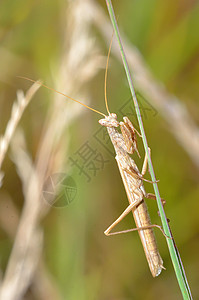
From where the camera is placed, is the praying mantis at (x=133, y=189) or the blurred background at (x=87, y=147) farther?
the blurred background at (x=87, y=147)

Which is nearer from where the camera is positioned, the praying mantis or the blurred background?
the praying mantis

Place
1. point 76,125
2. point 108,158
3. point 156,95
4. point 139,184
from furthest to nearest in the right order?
point 108,158 → point 76,125 → point 156,95 → point 139,184

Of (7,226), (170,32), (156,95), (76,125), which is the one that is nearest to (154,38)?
(170,32)

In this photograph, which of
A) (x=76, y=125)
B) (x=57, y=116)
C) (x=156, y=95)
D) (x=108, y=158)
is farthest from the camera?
(x=108, y=158)

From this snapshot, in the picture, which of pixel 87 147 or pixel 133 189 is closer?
pixel 133 189

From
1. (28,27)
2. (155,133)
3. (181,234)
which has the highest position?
(28,27)

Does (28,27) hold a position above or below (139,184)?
above

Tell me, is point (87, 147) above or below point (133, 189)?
above

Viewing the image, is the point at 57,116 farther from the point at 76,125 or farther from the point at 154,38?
the point at 154,38
